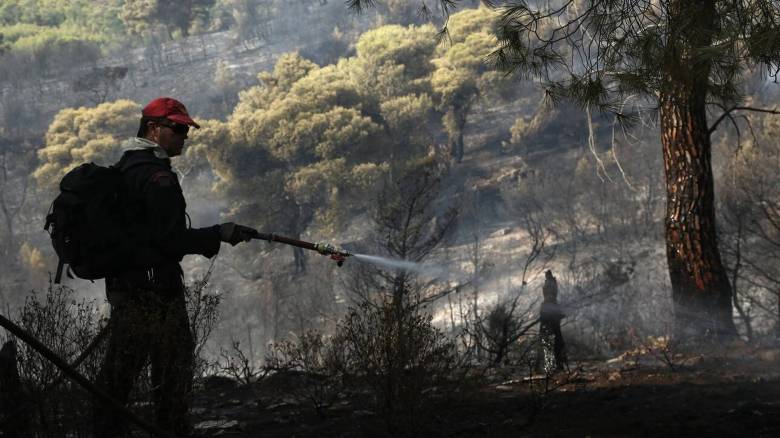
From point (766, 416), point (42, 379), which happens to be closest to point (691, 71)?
point (766, 416)

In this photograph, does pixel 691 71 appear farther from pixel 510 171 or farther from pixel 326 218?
pixel 510 171

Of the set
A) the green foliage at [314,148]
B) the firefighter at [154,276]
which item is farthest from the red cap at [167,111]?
the green foliage at [314,148]

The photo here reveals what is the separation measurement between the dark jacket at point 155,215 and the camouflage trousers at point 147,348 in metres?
0.11

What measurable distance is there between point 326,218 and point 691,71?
3470cm

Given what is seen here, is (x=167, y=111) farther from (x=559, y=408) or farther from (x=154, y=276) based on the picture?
(x=559, y=408)

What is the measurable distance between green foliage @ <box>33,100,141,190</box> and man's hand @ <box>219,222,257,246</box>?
41.8 m

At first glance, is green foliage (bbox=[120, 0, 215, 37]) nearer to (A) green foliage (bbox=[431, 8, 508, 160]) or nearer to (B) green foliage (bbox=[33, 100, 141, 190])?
(B) green foliage (bbox=[33, 100, 141, 190])

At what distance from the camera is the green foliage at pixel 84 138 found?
149 feet

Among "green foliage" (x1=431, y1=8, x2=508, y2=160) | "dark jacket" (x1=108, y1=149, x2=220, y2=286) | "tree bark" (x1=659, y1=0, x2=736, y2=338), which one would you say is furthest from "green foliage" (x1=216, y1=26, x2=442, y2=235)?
"dark jacket" (x1=108, y1=149, x2=220, y2=286)

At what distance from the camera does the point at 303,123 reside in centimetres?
4197

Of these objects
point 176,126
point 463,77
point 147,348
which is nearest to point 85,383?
point 147,348

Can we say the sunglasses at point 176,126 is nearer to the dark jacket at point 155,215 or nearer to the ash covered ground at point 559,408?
the dark jacket at point 155,215

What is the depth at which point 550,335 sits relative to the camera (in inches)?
304

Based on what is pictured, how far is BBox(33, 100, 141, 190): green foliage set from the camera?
45406mm
